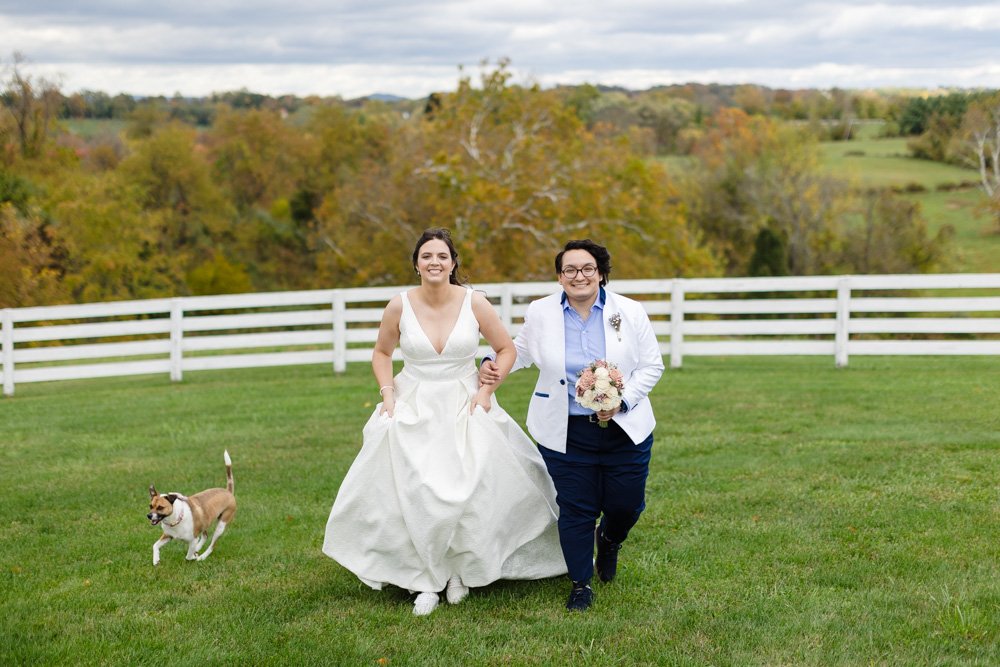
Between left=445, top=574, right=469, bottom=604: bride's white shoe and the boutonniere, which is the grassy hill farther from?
left=445, top=574, right=469, bottom=604: bride's white shoe

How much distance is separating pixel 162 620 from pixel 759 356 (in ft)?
40.2

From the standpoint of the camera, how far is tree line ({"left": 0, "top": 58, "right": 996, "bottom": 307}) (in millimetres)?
24875

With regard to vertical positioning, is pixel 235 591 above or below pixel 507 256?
below

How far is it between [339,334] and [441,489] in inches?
361

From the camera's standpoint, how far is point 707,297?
74.3ft

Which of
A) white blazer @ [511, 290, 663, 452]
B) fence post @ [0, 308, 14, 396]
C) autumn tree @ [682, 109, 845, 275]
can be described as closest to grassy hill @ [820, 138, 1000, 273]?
autumn tree @ [682, 109, 845, 275]

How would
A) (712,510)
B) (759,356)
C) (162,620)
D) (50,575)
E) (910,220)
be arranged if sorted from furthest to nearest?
(910,220) → (759,356) → (712,510) → (50,575) → (162,620)

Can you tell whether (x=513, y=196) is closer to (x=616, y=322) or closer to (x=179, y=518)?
(x=179, y=518)

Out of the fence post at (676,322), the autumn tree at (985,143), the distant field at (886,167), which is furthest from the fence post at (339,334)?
the distant field at (886,167)

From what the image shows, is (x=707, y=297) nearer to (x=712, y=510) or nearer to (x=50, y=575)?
(x=712, y=510)

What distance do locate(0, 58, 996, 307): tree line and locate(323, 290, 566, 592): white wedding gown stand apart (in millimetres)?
17450

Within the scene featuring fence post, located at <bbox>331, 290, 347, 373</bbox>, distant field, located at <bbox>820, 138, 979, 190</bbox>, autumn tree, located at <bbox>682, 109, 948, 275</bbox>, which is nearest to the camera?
fence post, located at <bbox>331, 290, 347, 373</bbox>

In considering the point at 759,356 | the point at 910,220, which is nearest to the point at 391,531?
the point at 759,356

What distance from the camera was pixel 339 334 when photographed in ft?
47.0
